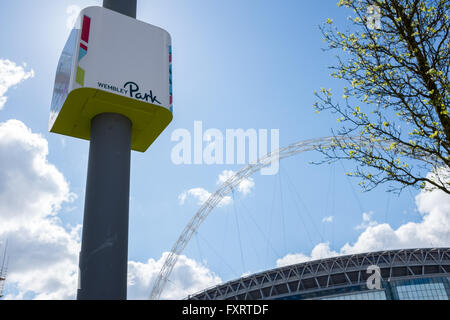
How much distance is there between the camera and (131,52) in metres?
9.15

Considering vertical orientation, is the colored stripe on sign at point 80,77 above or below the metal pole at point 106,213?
above

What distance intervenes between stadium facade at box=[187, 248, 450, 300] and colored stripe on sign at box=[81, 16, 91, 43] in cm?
7514

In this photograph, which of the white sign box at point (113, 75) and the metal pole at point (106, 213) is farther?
the white sign box at point (113, 75)

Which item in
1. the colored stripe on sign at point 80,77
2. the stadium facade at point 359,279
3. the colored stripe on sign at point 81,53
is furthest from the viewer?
the stadium facade at point 359,279

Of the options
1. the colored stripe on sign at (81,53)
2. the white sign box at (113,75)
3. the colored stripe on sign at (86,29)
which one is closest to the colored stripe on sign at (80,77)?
the white sign box at (113,75)

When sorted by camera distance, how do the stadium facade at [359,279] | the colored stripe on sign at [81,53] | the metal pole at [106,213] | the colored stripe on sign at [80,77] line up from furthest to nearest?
the stadium facade at [359,279], the colored stripe on sign at [81,53], the colored stripe on sign at [80,77], the metal pole at [106,213]

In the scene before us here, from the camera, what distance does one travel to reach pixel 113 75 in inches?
337

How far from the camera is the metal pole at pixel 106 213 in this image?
7.37 metres

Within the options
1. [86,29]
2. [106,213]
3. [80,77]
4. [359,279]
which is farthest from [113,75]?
[359,279]

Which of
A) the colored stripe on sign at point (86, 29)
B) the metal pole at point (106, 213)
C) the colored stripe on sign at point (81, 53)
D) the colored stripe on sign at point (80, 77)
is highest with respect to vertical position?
the colored stripe on sign at point (86, 29)

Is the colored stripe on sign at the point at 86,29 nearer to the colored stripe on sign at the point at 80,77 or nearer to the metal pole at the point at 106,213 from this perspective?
the colored stripe on sign at the point at 80,77

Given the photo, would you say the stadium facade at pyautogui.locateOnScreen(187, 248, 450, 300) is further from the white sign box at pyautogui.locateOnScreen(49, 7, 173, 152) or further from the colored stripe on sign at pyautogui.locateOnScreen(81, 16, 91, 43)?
the colored stripe on sign at pyautogui.locateOnScreen(81, 16, 91, 43)

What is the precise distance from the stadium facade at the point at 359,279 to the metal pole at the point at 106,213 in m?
73.8
